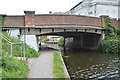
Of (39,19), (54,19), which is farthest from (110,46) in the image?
(39,19)

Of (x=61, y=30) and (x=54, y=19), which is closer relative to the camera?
(x=54, y=19)

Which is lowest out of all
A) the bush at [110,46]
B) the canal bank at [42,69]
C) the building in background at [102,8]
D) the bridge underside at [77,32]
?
the canal bank at [42,69]

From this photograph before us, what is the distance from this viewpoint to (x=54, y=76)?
6.79 m

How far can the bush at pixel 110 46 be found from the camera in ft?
60.4

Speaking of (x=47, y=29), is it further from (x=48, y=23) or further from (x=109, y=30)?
(x=109, y=30)

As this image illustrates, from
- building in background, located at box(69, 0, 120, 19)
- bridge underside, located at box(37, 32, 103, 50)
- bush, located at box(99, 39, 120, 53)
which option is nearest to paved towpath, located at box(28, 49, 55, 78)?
bush, located at box(99, 39, 120, 53)

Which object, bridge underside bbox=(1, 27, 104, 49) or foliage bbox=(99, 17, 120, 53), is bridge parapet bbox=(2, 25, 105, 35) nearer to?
bridge underside bbox=(1, 27, 104, 49)

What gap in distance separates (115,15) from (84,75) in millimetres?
29930

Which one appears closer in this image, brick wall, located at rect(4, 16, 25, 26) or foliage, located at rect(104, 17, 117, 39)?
brick wall, located at rect(4, 16, 25, 26)

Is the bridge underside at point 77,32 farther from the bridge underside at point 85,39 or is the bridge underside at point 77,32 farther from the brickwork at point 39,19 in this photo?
the brickwork at point 39,19

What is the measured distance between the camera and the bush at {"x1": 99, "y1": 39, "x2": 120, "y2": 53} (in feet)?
60.4

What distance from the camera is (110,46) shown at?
18.9 meters

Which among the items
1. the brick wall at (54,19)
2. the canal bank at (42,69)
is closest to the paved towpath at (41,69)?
the canal bank at (42,69)

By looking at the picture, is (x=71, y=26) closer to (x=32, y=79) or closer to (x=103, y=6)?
(x=32, y=79)
